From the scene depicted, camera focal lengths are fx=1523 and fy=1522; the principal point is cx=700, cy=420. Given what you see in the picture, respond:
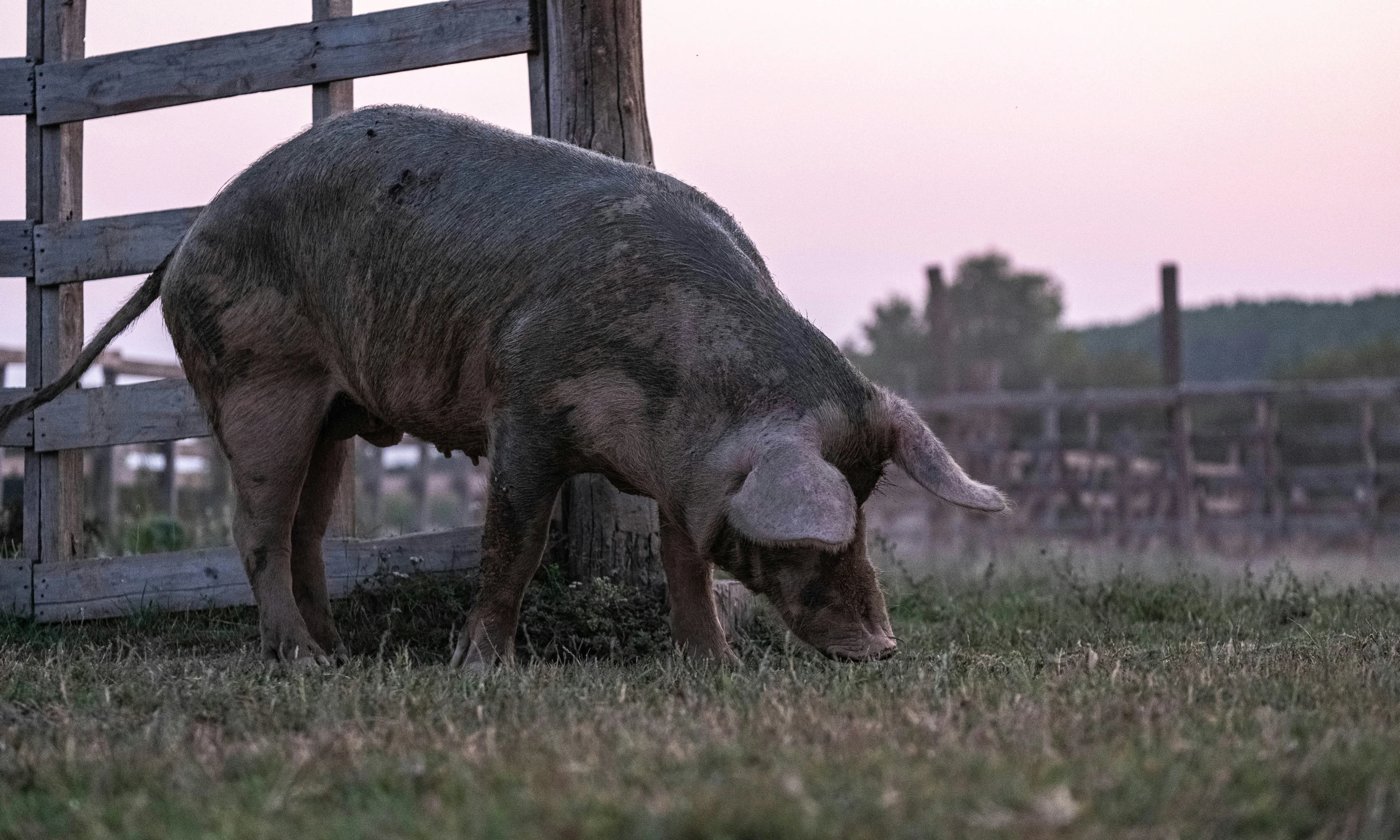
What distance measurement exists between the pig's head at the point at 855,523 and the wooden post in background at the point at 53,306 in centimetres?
335

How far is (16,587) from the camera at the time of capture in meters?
6.34

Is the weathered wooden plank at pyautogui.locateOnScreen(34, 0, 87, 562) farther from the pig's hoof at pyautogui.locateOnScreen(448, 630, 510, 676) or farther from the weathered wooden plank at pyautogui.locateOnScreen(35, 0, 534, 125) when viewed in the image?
the pig's hoof at pyautogui.locateOnScreen(448, 630, 510, 676)

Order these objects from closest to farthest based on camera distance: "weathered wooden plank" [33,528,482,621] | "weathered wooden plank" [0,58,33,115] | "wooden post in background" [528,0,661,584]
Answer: "wooden post in background" [528,0,661,584]
"weathered wooden plank" [33,528,482,621]
"weathered wooden plank" [0,58,33,115]

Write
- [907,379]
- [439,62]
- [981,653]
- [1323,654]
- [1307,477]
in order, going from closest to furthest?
[1323,654], [981,653], [439,62], [1307,477], [907,379]

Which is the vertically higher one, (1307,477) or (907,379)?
(907,379)

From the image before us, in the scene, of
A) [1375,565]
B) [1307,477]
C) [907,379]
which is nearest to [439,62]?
[1375,565]

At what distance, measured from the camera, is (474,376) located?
484cm

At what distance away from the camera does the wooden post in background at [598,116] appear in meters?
5.62

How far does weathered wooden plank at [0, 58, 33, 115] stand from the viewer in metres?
6.48

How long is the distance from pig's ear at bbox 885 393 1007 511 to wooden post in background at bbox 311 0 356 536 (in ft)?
8.17

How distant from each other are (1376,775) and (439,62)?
14.7 ft

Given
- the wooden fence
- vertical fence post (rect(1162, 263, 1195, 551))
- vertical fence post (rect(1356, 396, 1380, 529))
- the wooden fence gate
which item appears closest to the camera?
the wooden fence gate

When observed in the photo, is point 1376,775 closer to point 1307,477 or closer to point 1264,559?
point 1264,559

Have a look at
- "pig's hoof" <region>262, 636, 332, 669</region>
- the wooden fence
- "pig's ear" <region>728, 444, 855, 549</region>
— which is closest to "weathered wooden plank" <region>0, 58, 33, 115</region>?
"pig's hoof" <region>262, 636, 332, 669</region>
